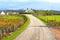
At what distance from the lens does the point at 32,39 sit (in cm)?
2455

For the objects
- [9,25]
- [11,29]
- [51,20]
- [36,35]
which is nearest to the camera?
[36,35]

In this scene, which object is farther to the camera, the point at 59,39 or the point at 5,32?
the point at 5,32

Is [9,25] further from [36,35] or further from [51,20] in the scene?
[36,35]

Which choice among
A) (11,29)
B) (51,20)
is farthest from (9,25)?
(11,29)

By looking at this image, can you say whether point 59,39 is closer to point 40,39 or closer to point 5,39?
point 40,39

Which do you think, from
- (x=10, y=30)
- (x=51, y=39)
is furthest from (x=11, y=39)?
(x=10, y=30)

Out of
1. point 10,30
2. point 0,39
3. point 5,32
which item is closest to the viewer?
point 0,39

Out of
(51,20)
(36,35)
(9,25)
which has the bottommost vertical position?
(51,20)

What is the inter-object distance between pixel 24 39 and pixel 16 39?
894 mm

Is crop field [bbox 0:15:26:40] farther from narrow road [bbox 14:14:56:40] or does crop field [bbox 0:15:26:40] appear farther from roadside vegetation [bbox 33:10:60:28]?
roadside vegetation [bbox 33:10:60:28]

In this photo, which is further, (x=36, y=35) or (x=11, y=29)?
(x=11, y=29)

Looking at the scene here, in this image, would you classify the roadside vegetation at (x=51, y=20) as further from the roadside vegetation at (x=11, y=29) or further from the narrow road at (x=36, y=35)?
the narrow road at (x=36, y=35)

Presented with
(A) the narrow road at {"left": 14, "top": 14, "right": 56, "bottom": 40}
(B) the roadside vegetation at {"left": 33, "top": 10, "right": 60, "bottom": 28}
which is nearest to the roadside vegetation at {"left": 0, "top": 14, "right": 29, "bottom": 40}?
(A) the narrow road at {"left": 14, "top": 14, "right": 56, "bottom": 40}

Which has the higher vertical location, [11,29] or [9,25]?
[11,29]
